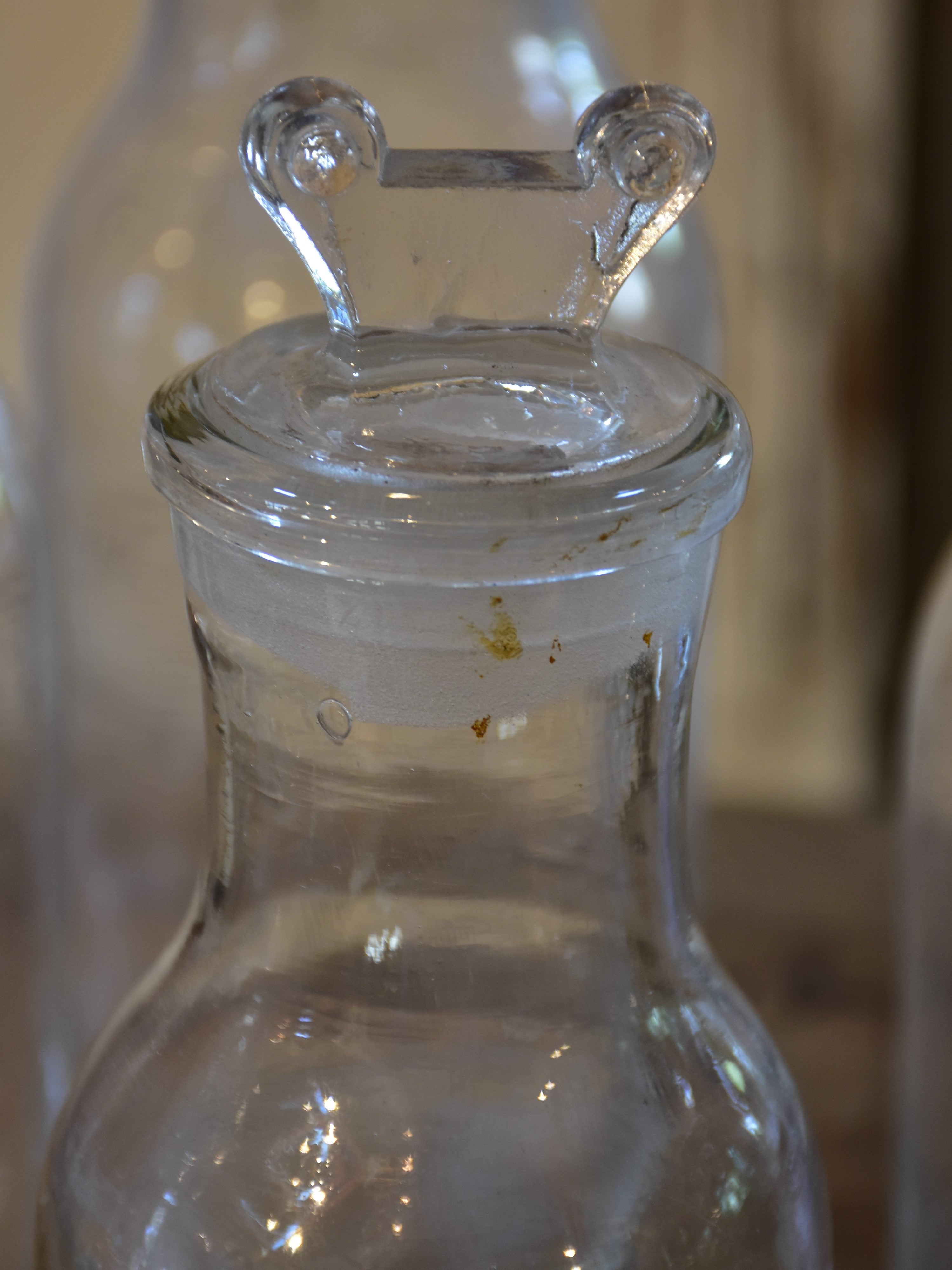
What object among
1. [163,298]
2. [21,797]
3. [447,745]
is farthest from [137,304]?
[447,745]

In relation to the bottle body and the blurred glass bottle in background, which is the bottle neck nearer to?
the bottle body

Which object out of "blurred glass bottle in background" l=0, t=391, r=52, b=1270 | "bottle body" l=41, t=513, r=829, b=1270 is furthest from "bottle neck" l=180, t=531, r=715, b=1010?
"blurred glass bottle in background" l=0, t=391, r=52, b=1270

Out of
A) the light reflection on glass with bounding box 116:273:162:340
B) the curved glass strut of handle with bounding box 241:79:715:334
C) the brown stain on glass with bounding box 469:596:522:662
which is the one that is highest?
the curved glass strut of handle with bounding box 241:79:715:334

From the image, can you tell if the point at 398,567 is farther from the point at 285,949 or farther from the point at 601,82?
the point at 601,82

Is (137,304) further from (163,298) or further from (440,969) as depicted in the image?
(440,969)

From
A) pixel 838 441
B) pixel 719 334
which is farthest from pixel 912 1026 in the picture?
pixel 838 441

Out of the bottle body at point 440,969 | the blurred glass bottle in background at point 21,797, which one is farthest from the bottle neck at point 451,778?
the blurred glass bottle in background at point 21,797
